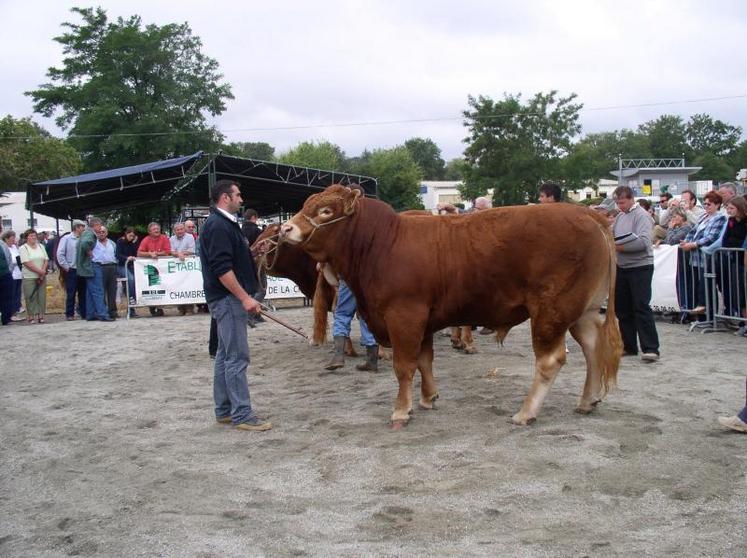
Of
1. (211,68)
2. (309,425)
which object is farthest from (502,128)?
(309,425)

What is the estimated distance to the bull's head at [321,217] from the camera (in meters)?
5.61

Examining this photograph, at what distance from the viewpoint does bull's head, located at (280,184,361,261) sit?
5.61 metres

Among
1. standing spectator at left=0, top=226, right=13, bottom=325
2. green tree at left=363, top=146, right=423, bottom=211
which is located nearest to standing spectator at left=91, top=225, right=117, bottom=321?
standing spectator at left=0, top=226, right=13, bottom=325

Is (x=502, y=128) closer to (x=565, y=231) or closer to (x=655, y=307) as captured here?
(x=655, y=307)

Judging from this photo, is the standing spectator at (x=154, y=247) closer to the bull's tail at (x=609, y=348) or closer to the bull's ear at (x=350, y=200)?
the bull's ear at (x=350, y=200)

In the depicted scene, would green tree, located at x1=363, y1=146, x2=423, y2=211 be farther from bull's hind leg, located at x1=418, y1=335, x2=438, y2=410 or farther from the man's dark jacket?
the man's dark jacket

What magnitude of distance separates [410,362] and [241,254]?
5.29 ft

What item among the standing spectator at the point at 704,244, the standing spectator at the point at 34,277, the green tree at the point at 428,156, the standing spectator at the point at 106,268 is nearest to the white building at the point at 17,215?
the standing spectator at the point at 34,277

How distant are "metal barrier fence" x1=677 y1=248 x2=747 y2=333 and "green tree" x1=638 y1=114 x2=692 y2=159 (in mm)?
96835

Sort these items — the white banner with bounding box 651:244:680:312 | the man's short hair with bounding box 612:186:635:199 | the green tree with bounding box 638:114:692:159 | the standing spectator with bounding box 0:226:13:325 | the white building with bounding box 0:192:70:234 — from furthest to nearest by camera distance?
the green tree with bounding box 638:114:692:159
the white building with bounding box 0:192:70:234
the standing spectator with bounding box 0:226:13:325
the white banner with bounding box 651:244:680:312
the man's short hair with bounding box 612:186:635:199

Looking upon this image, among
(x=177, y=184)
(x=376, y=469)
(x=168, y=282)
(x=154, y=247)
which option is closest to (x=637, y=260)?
(x=376, y=469)

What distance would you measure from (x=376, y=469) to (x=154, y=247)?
11560mm

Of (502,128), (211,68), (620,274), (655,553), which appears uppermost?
(211,68)

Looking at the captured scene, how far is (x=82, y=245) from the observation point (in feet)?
45.1
